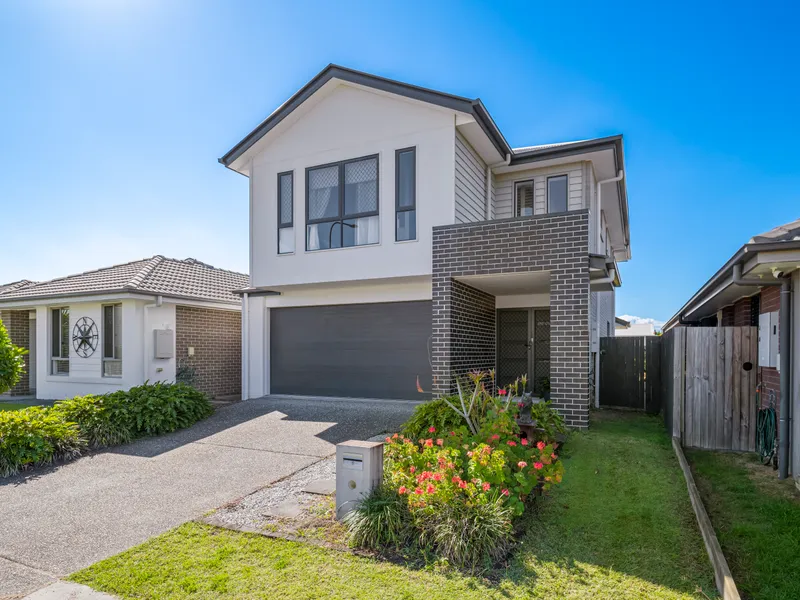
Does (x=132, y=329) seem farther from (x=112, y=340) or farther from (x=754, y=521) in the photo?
(x=754, y=521)

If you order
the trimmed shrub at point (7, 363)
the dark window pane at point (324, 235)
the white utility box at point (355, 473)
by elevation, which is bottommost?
the white utility box at point (355, 473)

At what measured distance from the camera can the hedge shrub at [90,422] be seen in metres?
7.45

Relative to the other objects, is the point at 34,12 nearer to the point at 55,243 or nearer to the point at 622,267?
the point at 55,243

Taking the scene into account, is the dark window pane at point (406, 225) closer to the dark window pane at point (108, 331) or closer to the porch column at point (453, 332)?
the porch column at point (453, 332)

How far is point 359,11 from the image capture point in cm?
998

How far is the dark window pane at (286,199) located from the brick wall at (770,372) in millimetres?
9678

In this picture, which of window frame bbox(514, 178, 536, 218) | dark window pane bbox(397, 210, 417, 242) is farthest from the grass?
window frame bbox(514, 178, 536, 218)

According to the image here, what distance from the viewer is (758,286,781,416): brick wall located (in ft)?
21.5

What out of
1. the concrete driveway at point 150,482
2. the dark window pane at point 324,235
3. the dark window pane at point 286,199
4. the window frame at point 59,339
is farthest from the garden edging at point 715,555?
the window frame at point 59,339

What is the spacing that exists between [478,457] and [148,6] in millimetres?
9271

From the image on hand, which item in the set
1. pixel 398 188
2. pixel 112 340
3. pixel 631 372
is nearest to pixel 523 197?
pixel 398 188

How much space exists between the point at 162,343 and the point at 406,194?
7.40 metres

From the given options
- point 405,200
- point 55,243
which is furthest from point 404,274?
point 55,243

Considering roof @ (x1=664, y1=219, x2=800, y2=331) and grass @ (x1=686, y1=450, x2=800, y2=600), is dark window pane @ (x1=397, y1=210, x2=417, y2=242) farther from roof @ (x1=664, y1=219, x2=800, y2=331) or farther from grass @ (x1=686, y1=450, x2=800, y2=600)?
grass @ (x1=686, y1=450, x2=800, y2=600)
